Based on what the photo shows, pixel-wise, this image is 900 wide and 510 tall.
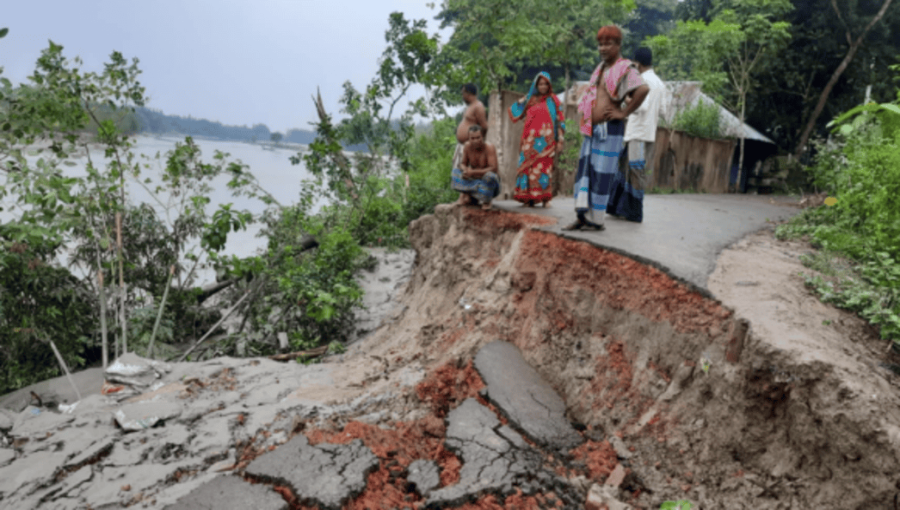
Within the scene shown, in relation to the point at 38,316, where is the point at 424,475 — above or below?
above

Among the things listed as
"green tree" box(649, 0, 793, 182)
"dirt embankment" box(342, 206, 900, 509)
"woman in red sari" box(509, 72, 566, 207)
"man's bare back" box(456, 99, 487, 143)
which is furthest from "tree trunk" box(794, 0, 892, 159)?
"dirt embankment" box(342, 206, 900, 509)

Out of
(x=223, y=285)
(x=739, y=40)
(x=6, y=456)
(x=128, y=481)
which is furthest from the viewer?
(x=739, y=40)

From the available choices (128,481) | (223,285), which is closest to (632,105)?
(128,481)

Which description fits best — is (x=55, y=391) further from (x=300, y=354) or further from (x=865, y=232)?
(x=865, y=232)

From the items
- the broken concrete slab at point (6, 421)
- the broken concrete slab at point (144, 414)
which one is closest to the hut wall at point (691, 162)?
the broken concrete slab at point (144, 414)

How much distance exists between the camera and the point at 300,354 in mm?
6969

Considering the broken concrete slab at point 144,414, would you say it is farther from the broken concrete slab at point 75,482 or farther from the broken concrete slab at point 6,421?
the broken concrete slab at point 6,421

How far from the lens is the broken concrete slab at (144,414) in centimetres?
412

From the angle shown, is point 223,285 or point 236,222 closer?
point 236,222

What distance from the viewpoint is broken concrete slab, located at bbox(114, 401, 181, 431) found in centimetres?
412

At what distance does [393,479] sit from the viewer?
112 inches

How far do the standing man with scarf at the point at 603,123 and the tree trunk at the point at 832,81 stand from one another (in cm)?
1486

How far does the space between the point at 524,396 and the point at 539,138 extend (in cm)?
356

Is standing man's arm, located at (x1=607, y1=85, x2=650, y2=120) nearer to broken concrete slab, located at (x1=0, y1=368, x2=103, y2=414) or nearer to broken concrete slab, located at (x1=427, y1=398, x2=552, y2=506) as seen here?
broken concrete slab, located at (x1=427, y1=398, x2=552, y2=506)
